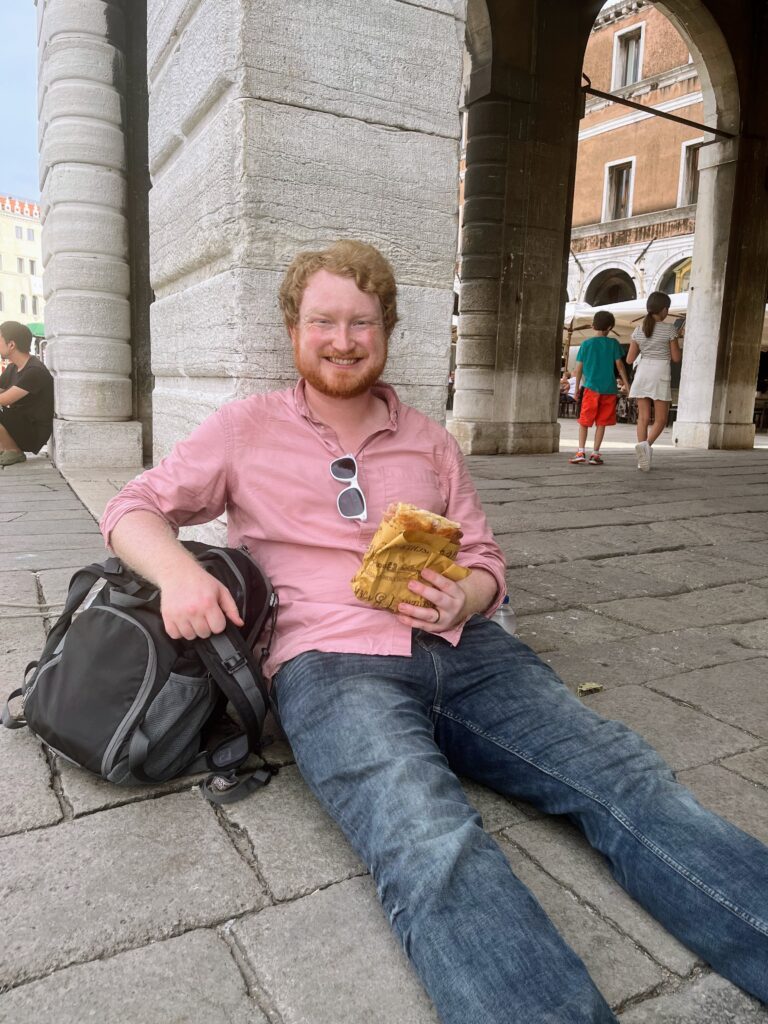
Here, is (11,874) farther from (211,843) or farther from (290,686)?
(290,686)

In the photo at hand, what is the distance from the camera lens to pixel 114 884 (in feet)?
5.05

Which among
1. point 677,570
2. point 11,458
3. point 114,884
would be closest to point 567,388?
point 11,458

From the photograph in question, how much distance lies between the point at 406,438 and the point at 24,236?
265 feet

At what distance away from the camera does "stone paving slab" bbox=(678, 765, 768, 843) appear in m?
1.84

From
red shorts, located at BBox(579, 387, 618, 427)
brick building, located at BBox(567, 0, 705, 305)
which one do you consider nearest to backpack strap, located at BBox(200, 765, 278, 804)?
red shorts, located at BBox(579, 387, 618, 427)

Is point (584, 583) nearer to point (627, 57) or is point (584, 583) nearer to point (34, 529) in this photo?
point (34, 529)

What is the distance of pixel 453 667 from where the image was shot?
1934 mm

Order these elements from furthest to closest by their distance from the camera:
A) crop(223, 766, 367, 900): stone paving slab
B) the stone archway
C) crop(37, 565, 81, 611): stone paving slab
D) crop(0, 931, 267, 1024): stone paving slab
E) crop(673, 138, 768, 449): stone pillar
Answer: the stone archway
crop(673, 138, 768, 449): stone pillar
crop(37, 565, 81, 611): stone paving slab
crop(223, 766, 367, 900): stone paving slab
crop(0, 931, 267, 1024): stone paving slab

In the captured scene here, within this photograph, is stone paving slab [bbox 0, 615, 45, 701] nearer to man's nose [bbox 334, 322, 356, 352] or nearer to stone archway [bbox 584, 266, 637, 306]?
man's nose [bbox 334, 322, 356, 352]

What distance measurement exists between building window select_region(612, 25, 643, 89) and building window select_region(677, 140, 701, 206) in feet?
9.47

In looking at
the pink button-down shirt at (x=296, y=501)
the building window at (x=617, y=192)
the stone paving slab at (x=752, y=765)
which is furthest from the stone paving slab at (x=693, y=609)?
the building window at (x=617, y=192)

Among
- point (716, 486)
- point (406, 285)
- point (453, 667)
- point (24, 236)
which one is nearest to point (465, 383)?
point (716, 486)

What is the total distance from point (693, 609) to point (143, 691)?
8.46 feet

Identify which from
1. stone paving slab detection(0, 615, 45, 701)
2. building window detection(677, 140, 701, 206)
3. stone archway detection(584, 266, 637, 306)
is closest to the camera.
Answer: stone paving slab detection(0, 615, 45, 701)
